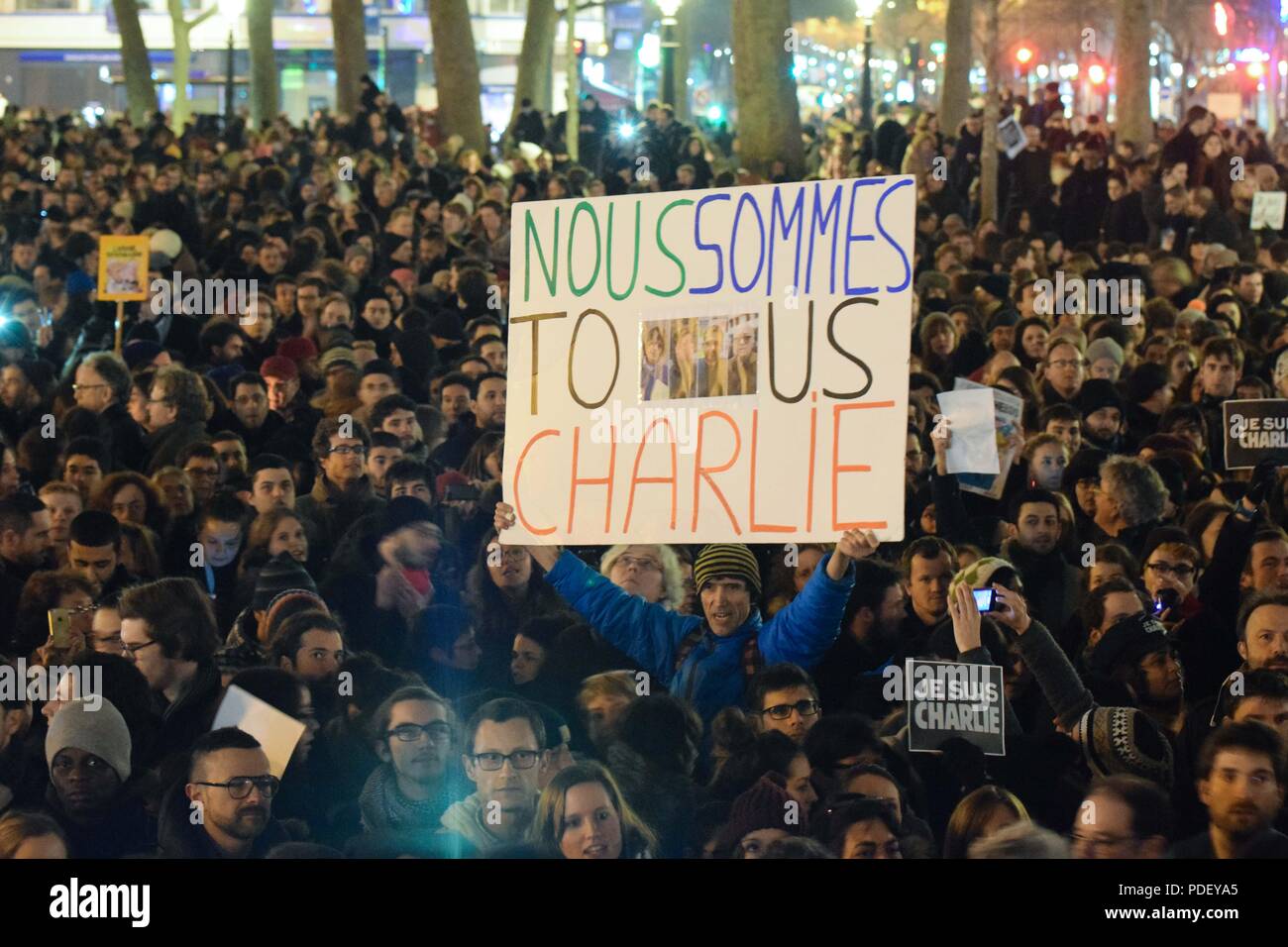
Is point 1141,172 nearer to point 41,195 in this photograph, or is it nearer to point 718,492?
point 41,195

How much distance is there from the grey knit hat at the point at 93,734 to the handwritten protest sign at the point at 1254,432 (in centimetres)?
424

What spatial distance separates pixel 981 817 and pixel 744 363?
129 centimetres

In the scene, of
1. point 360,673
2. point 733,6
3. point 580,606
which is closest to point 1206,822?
point 580,606

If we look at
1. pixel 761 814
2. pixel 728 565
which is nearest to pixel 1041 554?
pixel 728 565

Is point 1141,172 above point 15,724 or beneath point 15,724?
above

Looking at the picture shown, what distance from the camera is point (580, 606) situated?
247 inches

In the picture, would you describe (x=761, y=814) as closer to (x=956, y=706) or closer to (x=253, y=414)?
(x=956, y=706)

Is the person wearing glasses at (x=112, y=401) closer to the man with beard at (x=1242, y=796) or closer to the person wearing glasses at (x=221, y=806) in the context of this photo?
the person wearing glasses at (x=221, y=806)

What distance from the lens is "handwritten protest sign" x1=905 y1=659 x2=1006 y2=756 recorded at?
5566 mm

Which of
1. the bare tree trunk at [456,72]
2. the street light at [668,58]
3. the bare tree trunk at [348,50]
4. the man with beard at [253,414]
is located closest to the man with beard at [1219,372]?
the man with beard at [253,414]

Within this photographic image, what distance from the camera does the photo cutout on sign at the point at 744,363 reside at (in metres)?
5.55

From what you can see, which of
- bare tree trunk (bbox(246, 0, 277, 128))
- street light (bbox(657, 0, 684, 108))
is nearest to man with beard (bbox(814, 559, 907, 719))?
street light (bbox(657, 0, 684, 108))

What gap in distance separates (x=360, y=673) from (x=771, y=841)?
148 cm
